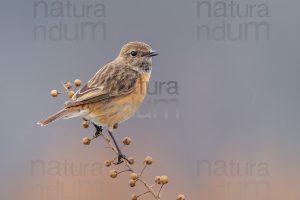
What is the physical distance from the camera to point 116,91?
7094 mm

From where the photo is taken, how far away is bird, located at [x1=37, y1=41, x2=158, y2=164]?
6.86m

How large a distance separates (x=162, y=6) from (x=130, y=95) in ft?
47.7

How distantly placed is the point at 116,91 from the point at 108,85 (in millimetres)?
95

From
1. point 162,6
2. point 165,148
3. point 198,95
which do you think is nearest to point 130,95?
point 165,148

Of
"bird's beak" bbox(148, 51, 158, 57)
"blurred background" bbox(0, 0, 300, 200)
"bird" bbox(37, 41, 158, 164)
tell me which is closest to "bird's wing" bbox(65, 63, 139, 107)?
"bird" bbox(37, 41, 158, 164)

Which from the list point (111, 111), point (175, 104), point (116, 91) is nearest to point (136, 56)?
point (116, 91)

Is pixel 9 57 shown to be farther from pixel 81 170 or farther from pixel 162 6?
pixel 81 170

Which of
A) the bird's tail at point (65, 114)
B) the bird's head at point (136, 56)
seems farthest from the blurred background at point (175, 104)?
the bird's tail at point (65, 114)

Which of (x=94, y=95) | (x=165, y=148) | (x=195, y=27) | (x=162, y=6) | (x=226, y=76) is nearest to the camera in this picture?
(x=94, y=95)

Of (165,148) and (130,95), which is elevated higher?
(130,95)

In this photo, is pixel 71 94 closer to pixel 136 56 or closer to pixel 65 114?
pixel 65 114

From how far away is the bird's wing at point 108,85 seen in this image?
6.84 m

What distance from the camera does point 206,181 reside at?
10398 millimetres

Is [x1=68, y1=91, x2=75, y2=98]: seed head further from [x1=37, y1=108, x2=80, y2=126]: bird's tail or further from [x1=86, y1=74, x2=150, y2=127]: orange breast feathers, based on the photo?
[x1=86, y1=74, x2=150, y2=127]: orange breast feathers
